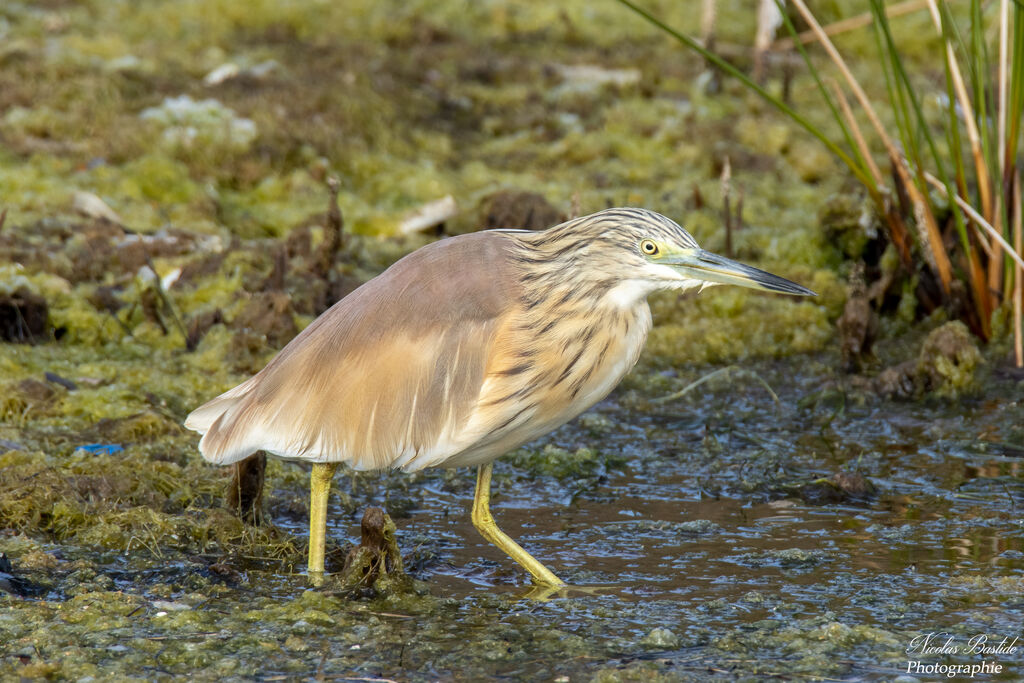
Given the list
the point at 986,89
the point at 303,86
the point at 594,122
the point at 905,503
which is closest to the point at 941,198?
the point at 986,89

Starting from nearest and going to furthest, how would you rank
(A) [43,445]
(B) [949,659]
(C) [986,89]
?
(B) [949,659] → (A) [43,445] → (C) [986,89]

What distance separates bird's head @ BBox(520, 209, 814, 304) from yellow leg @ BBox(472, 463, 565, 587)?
31.1 inches

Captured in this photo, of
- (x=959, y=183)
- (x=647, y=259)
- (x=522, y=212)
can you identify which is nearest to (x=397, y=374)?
(x=647, y=259)

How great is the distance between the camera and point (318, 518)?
397cm

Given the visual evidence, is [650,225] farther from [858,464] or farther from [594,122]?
[594,122]

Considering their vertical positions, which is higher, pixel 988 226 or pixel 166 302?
pixel 988 226

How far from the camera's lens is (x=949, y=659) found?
3324mm

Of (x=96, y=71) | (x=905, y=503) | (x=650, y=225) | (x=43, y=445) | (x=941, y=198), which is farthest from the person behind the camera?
(x=96, y=71)

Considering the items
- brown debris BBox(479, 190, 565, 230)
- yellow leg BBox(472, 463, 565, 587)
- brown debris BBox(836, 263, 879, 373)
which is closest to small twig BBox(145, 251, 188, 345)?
brown debris BBox(479, 190, 565, 230)

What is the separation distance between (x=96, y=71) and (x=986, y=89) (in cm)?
547

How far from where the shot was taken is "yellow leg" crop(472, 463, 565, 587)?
3.96 metres

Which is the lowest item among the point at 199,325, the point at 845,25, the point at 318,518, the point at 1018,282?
the point at 318,518

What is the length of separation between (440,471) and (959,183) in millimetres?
2543
